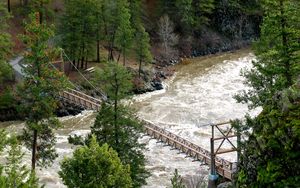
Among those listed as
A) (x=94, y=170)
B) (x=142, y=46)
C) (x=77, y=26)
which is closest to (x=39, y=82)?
(x=94, y=170)

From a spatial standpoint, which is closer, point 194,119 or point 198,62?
point 194,119

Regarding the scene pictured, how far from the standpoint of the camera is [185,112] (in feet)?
133

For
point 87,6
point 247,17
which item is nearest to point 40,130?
point 87,6

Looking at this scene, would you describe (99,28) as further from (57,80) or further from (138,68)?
(57,80)

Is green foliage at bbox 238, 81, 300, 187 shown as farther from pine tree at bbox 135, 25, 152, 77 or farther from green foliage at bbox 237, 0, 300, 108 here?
pine tree at bbox 135, 25, 152, 77

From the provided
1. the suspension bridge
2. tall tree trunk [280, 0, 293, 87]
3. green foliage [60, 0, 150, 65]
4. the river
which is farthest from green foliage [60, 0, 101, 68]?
tall tree trunk [280, 0, 293, 87]

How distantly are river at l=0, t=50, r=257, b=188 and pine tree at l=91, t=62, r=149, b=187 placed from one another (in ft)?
8.81

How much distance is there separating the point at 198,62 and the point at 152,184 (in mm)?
25938

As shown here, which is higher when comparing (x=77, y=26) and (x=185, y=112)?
(x=77, y=26)

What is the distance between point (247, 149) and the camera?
438 inches

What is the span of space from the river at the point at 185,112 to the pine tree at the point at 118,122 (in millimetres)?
2686

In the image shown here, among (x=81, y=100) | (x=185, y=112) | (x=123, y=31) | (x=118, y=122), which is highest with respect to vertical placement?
(x=123, y=31)

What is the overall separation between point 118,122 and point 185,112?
16.7 metres

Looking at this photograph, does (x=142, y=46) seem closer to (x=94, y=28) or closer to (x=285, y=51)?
(x=94, y=28)
